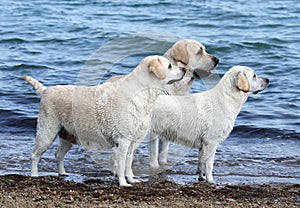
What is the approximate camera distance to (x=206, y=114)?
8.06 metres

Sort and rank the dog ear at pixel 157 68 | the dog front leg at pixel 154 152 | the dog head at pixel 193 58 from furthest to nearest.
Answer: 1. the dog head at pixel 193 58
2. the dog front leg at pixel 154 152
3. the dog ear at pixel 157 68

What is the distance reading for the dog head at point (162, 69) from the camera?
7.09 m

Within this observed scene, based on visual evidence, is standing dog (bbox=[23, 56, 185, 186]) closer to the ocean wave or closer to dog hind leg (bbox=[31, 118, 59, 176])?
dog hind leg (bbox=[31, 118, 59, 176])

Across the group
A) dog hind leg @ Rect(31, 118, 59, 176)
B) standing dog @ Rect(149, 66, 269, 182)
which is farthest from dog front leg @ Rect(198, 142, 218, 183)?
dog hind leg @ Rect(31, 118, 59, 176)

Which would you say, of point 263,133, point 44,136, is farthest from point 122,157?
point 263,133

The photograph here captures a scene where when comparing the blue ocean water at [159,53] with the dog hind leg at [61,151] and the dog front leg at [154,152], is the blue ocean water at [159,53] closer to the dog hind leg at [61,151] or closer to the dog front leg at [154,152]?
the dog front leg at [154,152]

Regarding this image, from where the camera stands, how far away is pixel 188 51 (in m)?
8.46

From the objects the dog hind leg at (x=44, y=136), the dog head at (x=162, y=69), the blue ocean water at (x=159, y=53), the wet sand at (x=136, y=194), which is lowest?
the blue ocean water at (x=159, y=53)

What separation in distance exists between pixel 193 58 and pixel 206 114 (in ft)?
2.76

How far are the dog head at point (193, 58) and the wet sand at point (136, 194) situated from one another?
157 centimetres

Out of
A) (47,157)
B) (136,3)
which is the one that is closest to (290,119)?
(47,157)

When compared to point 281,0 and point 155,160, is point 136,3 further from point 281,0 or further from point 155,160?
point 155,160

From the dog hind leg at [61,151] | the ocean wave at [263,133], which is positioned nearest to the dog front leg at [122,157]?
the dog hind leg at [61,151]

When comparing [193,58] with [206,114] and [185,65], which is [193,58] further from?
[206,114]
